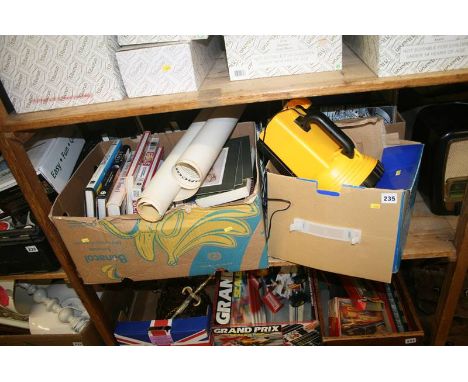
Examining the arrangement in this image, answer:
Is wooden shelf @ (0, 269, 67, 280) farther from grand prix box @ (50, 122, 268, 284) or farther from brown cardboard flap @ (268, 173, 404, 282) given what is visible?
brown cardboard flap @ (268, 173, 404, 282)

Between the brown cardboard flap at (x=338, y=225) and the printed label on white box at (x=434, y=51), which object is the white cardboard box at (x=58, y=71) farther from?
the printed label on white box at (x=434, y=51)

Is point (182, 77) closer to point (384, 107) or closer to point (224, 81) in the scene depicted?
point (224, 81)

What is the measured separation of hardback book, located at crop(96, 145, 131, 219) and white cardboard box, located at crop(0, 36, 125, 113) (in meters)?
0.25

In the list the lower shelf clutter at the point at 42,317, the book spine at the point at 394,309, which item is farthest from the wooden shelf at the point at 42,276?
the book spine at the point at 394,309

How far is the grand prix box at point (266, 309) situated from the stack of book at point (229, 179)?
0.62 metres

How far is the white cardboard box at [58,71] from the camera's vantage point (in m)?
0.86

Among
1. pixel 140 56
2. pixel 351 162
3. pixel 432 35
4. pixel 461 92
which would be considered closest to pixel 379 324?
pixel 351 162

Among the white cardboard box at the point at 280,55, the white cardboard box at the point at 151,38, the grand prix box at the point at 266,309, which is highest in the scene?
the white cardboard box at the point at 151,38

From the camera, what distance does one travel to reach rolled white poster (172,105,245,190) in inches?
36.4

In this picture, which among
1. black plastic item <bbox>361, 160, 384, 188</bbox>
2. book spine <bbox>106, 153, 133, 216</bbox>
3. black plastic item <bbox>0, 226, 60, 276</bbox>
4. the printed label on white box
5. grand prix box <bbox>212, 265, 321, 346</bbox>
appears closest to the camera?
the printed label on white box

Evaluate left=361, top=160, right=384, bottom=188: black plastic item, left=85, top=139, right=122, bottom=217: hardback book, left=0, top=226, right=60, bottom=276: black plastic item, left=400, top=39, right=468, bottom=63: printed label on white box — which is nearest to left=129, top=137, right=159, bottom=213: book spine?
left=85, top=139, right=122, bottom=217: hardback book

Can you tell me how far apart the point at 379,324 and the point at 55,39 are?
1450 mm

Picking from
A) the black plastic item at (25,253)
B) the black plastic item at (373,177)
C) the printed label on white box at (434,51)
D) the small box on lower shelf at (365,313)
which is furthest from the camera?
the small box on lower shelf at (365,313)

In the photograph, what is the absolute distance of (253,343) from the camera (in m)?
1.39
